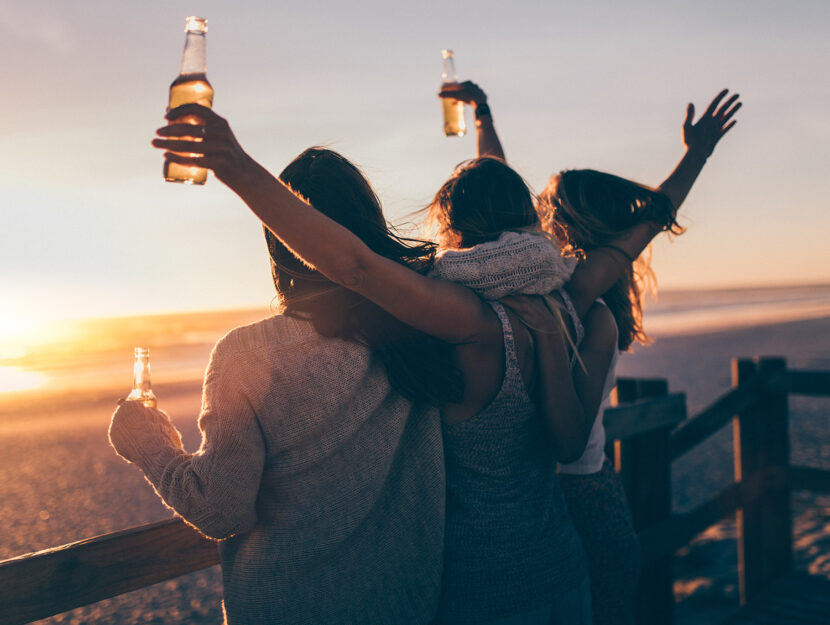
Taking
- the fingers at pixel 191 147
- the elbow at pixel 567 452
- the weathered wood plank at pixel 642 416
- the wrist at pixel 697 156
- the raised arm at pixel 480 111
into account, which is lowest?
the weathered wood plank at pixel 642 416

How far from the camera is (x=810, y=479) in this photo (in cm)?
399

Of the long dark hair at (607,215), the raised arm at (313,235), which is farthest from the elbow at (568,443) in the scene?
the long dark hair at (607,215)

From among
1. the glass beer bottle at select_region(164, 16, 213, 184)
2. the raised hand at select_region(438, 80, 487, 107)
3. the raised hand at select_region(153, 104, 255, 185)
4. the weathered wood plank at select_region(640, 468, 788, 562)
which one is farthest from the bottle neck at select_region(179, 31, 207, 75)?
the weathered wood plank at select_region(640, 468, 788, 562)

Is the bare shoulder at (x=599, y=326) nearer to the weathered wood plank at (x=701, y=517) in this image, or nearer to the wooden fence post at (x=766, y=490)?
the weathered wood plank at (x=701, y=517)

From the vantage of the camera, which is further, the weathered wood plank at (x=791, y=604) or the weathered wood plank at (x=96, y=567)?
the weathered wood plank at (x=791, y=604)

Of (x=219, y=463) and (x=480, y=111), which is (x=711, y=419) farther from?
(x=219, y=463)

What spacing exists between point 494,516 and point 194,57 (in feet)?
4.50

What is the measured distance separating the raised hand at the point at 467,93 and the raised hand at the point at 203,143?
6.73 ft

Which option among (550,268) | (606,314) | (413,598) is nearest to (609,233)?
(606,314)

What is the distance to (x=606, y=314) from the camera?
6.43 ft

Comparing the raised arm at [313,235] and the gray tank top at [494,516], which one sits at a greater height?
the raised arm at [313,235]

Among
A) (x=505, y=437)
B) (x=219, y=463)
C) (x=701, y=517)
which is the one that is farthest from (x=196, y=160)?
(x=701, y=517)

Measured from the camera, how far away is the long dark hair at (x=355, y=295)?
146 centimetres

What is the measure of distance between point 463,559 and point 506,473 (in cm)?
24
